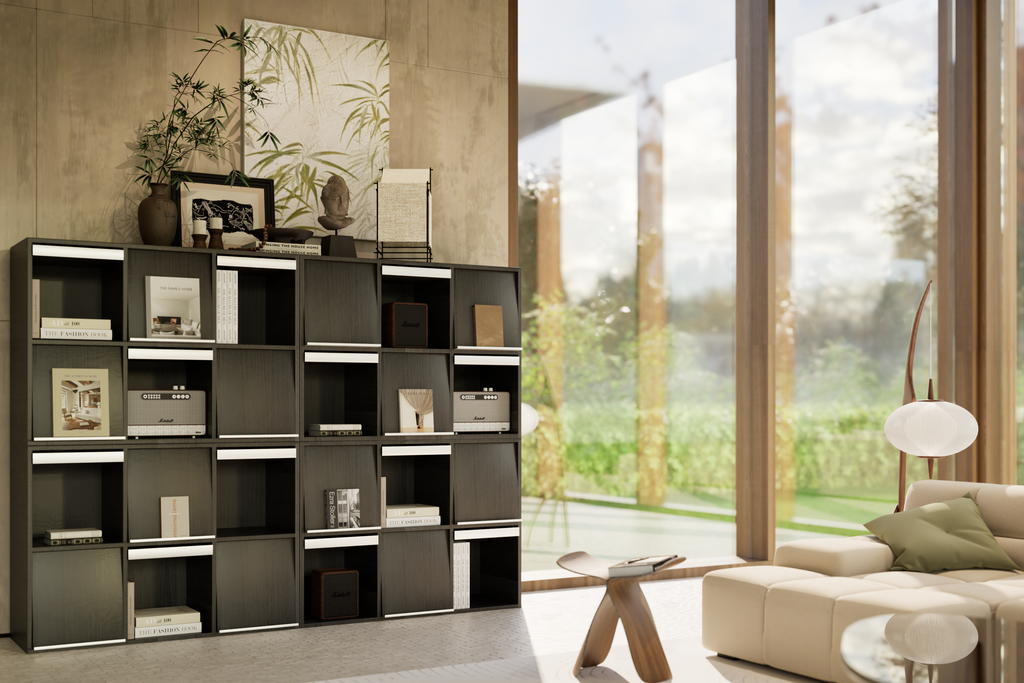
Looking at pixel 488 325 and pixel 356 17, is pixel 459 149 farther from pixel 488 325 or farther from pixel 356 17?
pixel 488 325

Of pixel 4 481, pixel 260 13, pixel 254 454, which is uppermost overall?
pixel 260 13

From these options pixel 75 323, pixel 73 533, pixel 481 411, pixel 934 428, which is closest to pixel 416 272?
pixel 481 411

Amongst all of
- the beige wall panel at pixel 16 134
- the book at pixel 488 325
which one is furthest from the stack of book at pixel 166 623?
the book at pixel 488 325

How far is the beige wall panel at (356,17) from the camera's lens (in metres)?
5.27

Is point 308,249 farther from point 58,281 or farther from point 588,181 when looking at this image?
point 588,181

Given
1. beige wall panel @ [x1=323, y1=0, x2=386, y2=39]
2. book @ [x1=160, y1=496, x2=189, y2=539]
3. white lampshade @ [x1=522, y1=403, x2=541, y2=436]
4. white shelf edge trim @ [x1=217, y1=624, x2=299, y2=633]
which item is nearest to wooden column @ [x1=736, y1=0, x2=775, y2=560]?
white lampshade @ [x1=522, y1=403, x2=541, y2=436]

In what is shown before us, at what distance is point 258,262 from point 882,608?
306 centimetres

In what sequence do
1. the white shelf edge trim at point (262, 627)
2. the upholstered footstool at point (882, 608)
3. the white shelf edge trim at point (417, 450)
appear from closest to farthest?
the upholstered footstool at point (882, 608), the white shelf edge trim at point (262, 627), the white shelf edge trim at point (417, 450)

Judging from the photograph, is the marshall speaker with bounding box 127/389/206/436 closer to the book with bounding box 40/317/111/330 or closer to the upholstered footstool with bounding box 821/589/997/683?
the book with bounding box 40/317/111/330

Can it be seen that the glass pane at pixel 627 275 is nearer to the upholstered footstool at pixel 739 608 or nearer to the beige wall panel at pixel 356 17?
the beige wall panel at pixel 356 17

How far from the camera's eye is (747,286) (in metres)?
6.48

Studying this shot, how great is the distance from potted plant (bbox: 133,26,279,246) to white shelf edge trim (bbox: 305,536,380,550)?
1557 mm

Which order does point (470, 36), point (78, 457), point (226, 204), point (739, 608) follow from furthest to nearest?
1. point (470, 36)
2. point (226, 204)
3. point (78, 457)
4. point (739, 608)

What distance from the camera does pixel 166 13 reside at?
4.85 meters
